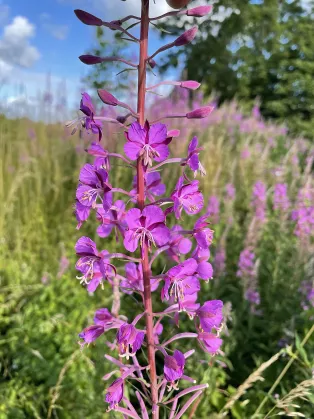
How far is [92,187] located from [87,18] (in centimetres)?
47

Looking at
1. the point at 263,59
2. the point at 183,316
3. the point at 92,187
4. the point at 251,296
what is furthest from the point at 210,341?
the point at 263,59

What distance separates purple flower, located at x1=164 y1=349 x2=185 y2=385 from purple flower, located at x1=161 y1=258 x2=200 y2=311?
13 cm

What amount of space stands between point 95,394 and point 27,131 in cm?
500

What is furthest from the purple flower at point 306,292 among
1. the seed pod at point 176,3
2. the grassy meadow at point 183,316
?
the seed pod at point 176,3

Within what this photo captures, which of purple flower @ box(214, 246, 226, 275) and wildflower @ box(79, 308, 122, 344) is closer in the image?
wildflower @ box(79, 308, 122, 344)

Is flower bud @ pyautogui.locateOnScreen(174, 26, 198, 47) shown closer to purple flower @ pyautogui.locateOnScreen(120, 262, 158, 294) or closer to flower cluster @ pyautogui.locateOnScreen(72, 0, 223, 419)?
flower cluster @ pyautogui.locateOnScreen(72, 0, 223, 419)

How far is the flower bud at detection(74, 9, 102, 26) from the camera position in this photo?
114 centimetres

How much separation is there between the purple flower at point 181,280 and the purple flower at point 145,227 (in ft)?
0.28

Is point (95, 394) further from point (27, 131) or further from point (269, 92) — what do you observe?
point (269, 92)

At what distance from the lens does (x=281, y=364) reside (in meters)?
2.45

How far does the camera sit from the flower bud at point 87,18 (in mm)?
1144

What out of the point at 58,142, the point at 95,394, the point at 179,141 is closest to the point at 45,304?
the point at 95,394

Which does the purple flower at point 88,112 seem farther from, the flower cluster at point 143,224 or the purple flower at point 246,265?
the purple flower at point 246,265

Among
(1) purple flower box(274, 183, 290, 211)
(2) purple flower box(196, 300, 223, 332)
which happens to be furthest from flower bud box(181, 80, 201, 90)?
(1) purple flower box(274, 183, 290, 211)
